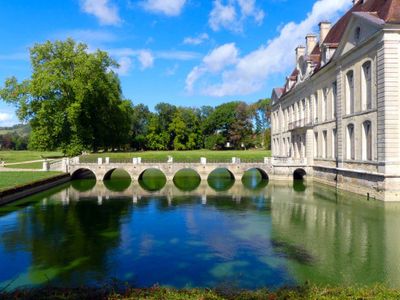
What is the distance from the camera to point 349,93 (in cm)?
2911

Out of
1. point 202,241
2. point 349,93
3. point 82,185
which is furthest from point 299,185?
point 202,241

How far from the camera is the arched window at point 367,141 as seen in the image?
25797 millimetres

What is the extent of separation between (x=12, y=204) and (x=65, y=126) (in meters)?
18.3

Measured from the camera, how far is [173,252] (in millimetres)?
14531

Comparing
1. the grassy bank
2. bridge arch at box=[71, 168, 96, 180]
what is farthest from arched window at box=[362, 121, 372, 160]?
bridge arch at box=[71, 168, 96, 180]

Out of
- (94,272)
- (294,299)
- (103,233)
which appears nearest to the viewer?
(294,299)

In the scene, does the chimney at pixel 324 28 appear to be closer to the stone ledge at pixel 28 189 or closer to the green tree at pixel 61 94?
the green tree at pixel 61 94

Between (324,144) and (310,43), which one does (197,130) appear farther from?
(324,144)

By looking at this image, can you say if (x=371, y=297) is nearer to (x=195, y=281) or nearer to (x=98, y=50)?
(x=195, y=281)

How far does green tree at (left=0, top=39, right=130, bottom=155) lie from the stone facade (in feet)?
79.4

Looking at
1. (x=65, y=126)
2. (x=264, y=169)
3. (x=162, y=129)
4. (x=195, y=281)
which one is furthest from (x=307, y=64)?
(x=162, y=129)

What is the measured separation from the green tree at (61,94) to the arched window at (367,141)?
29.2 metres

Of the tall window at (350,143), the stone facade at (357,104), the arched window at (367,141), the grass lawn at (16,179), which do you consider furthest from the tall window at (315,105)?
the grass lawn at (16,179)

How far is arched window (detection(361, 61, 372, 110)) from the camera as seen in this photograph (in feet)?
84.2
